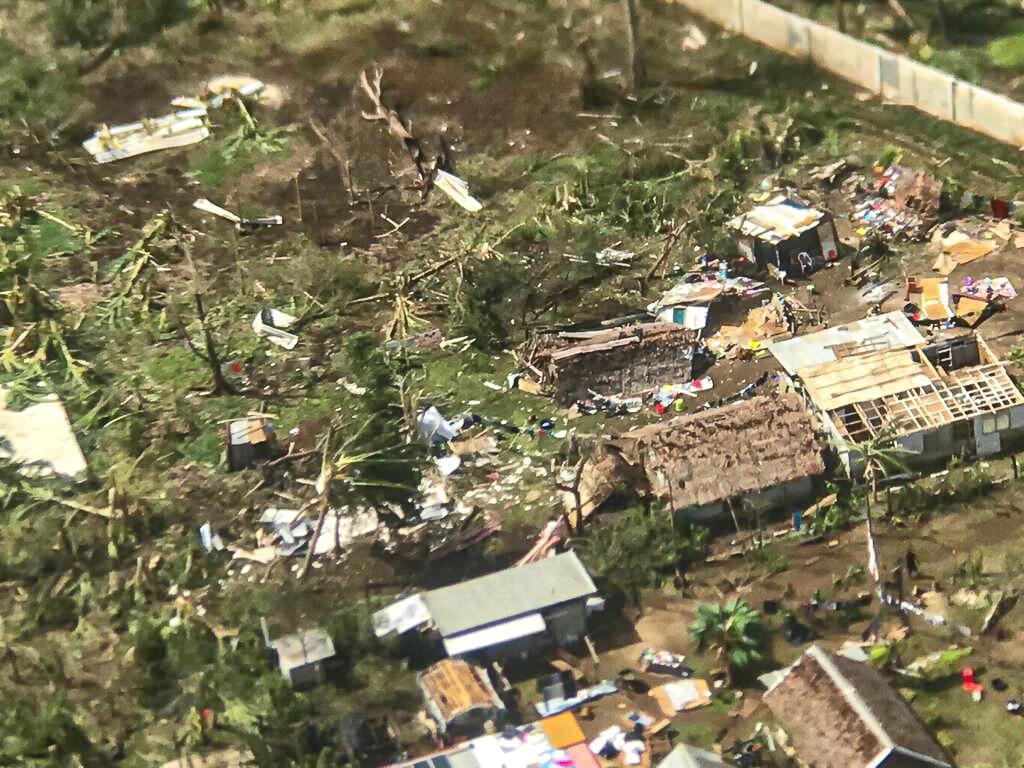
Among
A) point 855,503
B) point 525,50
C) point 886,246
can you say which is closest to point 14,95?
point 525,50

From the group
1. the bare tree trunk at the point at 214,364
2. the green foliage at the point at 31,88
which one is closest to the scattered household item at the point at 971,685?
the bare tree trunk at the point at 214,364

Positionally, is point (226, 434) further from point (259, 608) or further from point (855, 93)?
point (855, 93)

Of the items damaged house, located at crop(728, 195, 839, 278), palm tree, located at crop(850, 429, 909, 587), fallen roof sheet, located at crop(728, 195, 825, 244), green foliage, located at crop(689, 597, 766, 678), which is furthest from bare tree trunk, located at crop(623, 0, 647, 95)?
green foliage, located at crop(689, 597, 766, 678)

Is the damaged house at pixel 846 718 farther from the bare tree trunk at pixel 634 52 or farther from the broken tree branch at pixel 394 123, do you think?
the bare tree trunk at pixel 634 52

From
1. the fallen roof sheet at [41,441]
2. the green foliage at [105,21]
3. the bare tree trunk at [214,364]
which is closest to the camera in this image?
the fallen roof sheet at [41,441]

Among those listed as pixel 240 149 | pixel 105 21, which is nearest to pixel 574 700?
pixel 240 149

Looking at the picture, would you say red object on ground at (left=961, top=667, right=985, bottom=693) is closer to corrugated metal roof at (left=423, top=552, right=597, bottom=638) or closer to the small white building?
corrugated metal roof at (left=423, top=552, right=597, bottom=638)
